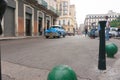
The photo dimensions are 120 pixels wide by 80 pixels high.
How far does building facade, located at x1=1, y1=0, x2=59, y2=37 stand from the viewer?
29.7 metres

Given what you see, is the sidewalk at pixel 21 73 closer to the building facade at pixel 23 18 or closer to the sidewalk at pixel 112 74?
the sidewalk at pixel 112 74

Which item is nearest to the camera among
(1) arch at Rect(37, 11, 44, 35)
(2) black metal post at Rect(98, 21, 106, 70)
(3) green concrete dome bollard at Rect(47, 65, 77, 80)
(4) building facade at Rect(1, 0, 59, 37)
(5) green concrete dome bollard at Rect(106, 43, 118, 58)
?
(3) green concrete dome bollard at Rect(47, 65, 77, 80)

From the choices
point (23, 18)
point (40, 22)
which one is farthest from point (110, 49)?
point (40, 22)

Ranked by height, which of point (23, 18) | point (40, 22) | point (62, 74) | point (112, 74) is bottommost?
point (112, 74)

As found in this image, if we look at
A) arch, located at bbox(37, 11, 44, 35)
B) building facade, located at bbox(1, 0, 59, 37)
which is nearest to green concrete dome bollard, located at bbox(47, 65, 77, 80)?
building facade, located at bbox(1, 0, 59, 37)

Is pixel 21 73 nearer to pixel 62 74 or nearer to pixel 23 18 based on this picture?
pixel 62 74

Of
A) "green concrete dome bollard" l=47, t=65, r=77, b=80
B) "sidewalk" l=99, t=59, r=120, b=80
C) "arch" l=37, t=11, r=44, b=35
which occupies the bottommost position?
"sidewalk" l=99, t=59, r=120, b=80

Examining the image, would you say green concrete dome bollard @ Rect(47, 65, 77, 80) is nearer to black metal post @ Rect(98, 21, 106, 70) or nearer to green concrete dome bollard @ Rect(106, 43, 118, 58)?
black metal post @ Rect(98, 21, 106, 70)

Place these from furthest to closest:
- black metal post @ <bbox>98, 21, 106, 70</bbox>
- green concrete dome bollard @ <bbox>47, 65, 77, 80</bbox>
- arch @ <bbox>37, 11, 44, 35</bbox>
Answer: arch @ <bbox>37, 11, 44, 35</bbox>, black metal post @ <bbox>98, 21, 106, 70</bbox>, green concrete dome bollard @ <bbox>47, 65, 77, 80</bbox>

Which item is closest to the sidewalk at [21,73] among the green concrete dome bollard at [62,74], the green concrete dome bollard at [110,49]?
the green concrete dome bollard at [62,74]

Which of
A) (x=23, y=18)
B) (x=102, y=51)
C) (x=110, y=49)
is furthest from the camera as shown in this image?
(x=23, y=18)

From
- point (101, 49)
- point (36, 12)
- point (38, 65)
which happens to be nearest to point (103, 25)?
point (101, 49)

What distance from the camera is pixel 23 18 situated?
34.3 metres

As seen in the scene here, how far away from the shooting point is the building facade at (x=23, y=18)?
29719 mm
